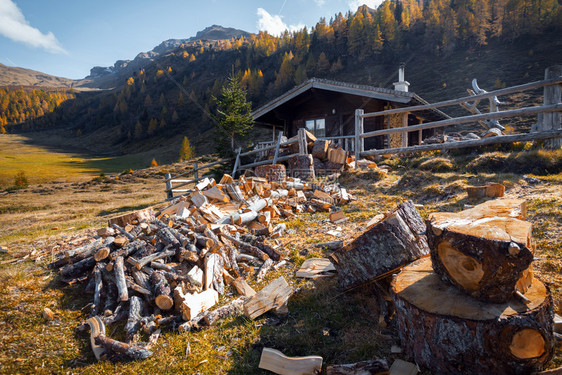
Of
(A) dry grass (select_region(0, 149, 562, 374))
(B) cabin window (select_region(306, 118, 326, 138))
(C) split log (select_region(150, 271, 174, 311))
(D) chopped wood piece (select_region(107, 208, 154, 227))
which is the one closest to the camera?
(A) dry grass (select_region(0, 149, 562, 374))

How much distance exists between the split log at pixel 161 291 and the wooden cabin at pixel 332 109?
11254mm

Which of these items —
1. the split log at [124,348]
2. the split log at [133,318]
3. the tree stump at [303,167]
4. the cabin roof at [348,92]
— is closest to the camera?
the split log at [124,348]

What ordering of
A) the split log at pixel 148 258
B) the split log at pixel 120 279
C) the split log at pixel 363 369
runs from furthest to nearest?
the split log at pixel 148 258 < the split log at pixel 120 279 < the split log at pixel 363 369

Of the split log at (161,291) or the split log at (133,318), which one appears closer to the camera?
the split log at (133,318)

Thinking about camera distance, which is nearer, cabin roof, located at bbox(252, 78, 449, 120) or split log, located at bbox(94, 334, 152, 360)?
split log, located at bbox(94, 334, 152, 360)

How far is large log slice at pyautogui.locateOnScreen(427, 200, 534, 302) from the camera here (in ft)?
Answer: 5.55

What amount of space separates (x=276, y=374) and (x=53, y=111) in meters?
161

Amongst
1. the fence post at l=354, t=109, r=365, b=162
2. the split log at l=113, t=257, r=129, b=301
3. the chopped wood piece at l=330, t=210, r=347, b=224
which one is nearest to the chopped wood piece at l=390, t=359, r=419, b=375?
the split log at l=113, t=257, r=129, b=301

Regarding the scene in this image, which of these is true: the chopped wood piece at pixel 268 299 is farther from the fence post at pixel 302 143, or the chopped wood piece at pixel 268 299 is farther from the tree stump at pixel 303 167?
the fence post at pixel 302 143

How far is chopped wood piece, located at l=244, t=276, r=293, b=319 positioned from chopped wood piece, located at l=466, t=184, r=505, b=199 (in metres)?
4.26

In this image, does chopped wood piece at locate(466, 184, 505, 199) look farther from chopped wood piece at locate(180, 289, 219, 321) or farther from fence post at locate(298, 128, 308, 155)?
fence post at locate(298, 128, 308, 155)

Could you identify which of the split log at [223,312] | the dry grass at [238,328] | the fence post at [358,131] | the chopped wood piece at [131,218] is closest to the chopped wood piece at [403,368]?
the dry grass at [238,328]

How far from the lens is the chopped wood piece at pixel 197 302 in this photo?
305 centimetres

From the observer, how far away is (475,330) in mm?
1716
